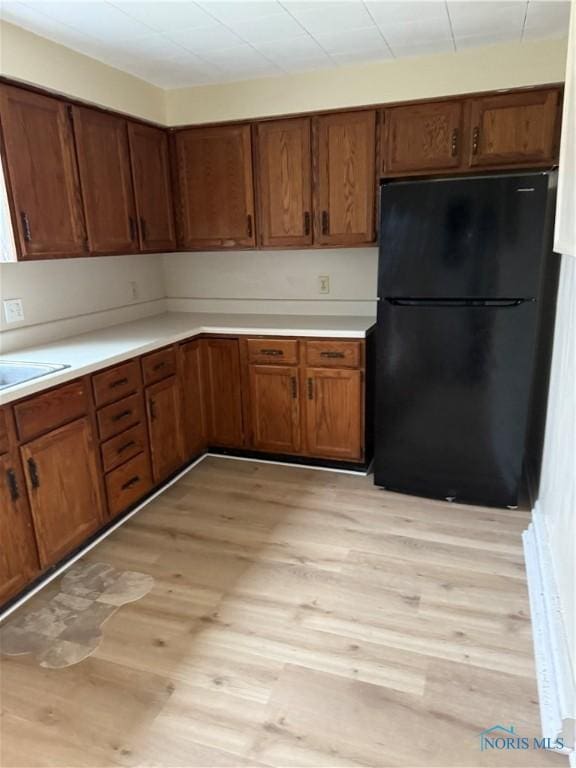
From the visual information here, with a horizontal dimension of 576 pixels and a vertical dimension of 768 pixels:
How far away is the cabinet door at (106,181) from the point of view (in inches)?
105

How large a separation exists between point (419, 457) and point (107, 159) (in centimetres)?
230

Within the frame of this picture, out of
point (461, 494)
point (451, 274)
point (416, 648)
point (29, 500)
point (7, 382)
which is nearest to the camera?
point (416, 648)

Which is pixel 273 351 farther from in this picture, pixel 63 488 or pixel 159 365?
pixel 63 488

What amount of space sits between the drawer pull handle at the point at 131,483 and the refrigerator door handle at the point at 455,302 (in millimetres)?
1596

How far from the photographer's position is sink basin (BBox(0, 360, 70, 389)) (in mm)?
2279

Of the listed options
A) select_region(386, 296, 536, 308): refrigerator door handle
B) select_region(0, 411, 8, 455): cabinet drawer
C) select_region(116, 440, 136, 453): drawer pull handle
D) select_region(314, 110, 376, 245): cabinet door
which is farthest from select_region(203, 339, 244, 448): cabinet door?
select_region(0, 411, 8, 455): cabinet drawer

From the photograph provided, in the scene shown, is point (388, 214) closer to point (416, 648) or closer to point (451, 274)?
point (451, 274)

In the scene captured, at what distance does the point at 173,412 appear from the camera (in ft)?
10.1

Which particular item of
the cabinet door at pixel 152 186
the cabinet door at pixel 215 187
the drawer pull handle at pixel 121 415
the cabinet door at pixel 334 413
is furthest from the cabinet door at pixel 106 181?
the cabinet door at pixel 334 413

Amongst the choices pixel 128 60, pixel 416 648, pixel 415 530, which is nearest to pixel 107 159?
pixel 128 60

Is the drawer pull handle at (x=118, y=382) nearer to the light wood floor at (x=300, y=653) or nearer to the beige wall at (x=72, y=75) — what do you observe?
the light wood floor at (x=300, y=653)

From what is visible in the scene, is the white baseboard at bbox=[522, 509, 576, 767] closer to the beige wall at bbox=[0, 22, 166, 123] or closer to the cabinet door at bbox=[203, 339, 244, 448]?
the cabinet door at bbox=[203, 339, 244, 448]

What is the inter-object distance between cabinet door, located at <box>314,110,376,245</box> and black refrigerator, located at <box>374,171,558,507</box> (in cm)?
43

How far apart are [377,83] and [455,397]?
1.76 meters
